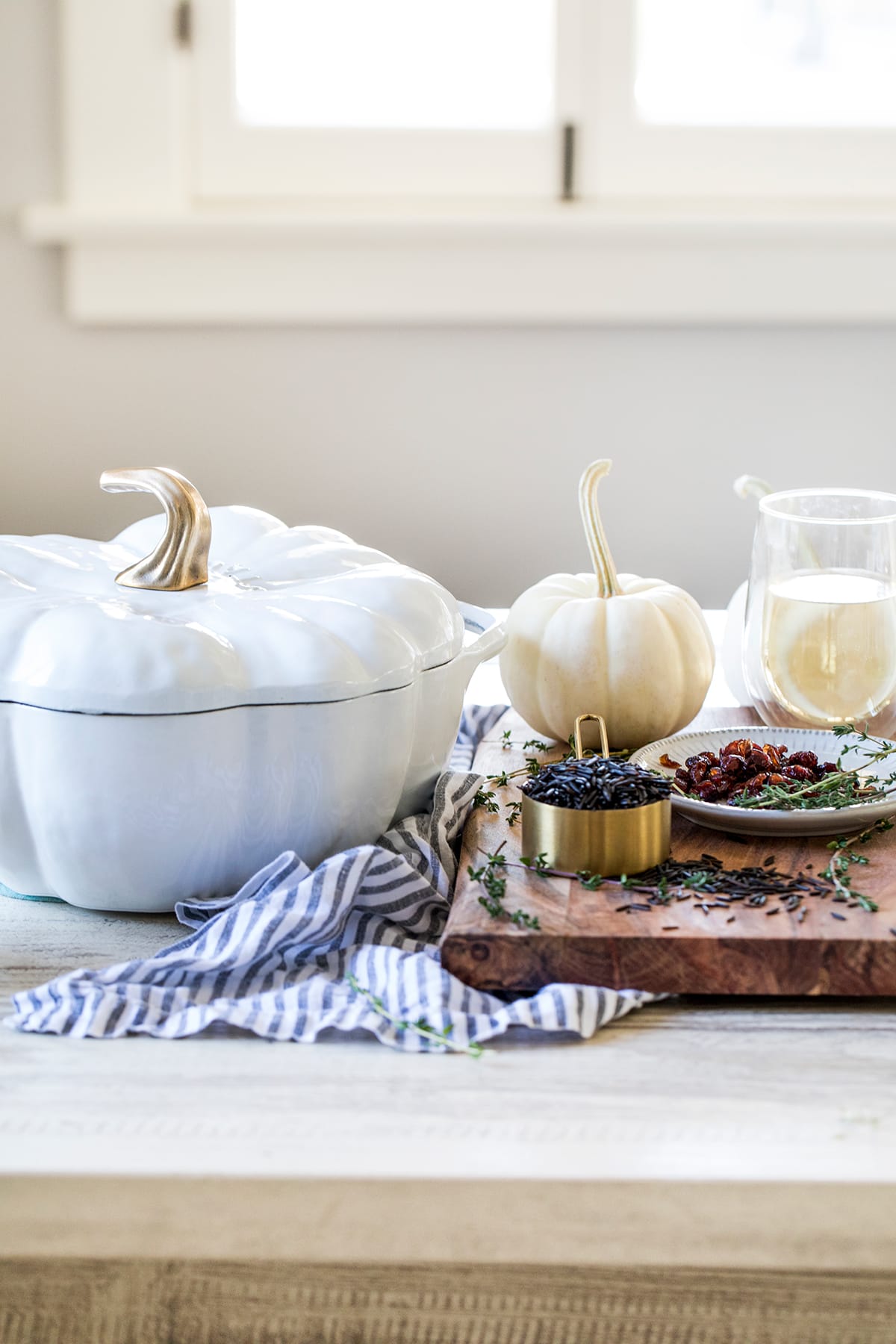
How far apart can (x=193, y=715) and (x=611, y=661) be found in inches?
13.1

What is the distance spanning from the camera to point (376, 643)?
0.70 metres

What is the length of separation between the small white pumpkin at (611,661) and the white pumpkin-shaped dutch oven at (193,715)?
141 mm

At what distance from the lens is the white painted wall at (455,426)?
1.62 metres

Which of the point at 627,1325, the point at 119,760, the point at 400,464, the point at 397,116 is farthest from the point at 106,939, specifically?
the point at 397,116

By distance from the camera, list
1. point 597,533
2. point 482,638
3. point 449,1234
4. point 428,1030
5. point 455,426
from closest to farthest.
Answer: point 449,1234
point 428,1030
point 482,638
point 597,533
point 455,426

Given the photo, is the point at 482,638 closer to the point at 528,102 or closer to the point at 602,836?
the point at 602,836

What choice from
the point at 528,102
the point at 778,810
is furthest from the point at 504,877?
the point at 528,102

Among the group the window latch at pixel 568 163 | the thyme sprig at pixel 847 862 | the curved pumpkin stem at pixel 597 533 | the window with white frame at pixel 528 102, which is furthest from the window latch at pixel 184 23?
the thyme sprig at pixel 847 862

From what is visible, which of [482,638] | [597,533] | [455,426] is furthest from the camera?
[455,426]

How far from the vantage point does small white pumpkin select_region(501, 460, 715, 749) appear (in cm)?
89

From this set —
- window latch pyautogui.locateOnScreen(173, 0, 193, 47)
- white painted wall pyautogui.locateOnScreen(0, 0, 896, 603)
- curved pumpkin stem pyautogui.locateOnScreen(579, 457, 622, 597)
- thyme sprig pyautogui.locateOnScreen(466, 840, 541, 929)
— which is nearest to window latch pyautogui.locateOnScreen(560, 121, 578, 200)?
white painted wall pyautogui.locateOnScreen(0, 0, 896, 603)

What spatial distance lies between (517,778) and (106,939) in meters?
0.29

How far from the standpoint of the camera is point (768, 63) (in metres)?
1.56

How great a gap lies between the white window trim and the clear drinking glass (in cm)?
A: 73
